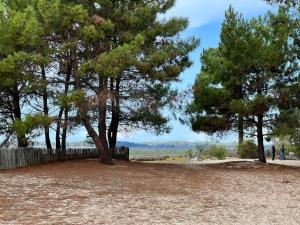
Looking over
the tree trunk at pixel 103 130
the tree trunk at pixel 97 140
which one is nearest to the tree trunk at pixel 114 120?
the tree trunk at pixel 103 130

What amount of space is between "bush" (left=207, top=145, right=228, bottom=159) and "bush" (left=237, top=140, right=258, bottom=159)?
2575mm

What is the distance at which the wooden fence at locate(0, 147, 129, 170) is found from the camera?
74.7ft

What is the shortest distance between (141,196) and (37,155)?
11.1 meters

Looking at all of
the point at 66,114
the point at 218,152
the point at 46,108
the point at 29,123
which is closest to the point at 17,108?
the point at 46,108

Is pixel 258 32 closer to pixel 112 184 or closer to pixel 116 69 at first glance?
pixel 116 69

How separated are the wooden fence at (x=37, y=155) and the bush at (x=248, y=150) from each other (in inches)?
505

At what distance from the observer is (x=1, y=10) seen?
22734 mm

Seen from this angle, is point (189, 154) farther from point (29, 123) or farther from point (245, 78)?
point (29, 123)

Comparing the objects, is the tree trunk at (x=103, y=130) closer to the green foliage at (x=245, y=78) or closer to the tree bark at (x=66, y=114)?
the tree bark at (x=66, y=114)

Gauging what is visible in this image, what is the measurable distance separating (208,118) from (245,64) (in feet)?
12.6

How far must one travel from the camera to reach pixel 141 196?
50.4 feet

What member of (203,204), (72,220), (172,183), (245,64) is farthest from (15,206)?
(245,64)

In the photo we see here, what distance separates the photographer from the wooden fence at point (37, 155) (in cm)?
2277

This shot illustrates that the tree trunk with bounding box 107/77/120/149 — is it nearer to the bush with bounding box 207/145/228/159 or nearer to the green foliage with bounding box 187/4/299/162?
the green foliage with bounding box 187/4/299/162
